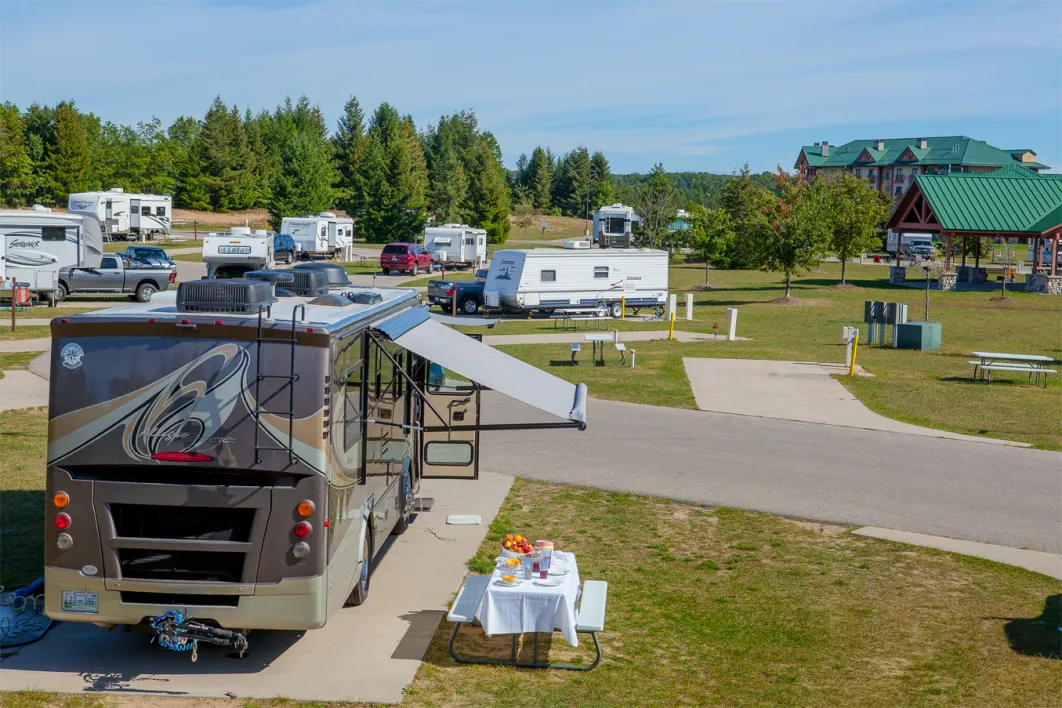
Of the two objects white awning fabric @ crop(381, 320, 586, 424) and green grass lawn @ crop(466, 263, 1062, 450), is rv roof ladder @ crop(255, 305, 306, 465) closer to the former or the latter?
white awning fabric @ crop(381, 320, 586, 424)

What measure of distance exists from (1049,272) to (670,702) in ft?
164

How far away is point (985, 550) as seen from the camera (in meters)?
10.7

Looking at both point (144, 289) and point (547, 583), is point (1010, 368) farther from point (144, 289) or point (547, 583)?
point (144, 289)

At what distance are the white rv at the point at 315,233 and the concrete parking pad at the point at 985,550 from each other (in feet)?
163

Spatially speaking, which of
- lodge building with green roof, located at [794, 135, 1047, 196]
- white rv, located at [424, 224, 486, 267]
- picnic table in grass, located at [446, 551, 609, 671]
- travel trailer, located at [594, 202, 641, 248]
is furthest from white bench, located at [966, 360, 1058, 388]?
lodge building with green roof, located at [794, 135, 1047, 196]

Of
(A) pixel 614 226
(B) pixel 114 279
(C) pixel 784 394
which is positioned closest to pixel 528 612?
(C) pixel 784 394

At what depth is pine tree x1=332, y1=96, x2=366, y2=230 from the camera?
294ft

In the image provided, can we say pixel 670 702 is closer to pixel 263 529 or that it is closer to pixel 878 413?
pixel 263 529

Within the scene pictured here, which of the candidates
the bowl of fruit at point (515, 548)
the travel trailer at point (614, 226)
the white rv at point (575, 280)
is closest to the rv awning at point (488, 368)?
the bowl of fruit at point (515, 548)

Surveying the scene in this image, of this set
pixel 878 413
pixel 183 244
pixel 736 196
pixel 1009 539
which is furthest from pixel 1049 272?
pixel 183 244

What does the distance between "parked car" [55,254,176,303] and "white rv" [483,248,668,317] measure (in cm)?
1100

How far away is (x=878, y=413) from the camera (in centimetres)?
1847

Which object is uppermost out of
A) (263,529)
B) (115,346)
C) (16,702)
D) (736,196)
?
(736,196)

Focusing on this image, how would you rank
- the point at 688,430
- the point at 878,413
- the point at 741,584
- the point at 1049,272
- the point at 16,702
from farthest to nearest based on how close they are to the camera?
the point at 1049,272, the point at 878,413, the point at 688,430, the point at 741,584, the point at 16,702
